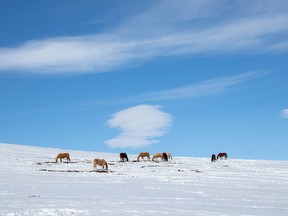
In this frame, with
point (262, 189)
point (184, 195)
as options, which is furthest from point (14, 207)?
point (262, 189)

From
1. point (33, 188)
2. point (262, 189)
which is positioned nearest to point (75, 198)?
point (33, 188)

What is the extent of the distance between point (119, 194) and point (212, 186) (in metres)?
5.67

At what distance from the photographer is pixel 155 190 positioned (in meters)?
15.9

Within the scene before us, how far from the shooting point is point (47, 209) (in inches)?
397

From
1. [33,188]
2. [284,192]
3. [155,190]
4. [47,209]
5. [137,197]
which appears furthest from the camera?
[284,192]

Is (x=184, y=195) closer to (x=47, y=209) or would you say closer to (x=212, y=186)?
(x=212, y=186)

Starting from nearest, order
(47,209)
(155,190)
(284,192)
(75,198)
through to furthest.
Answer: (47,209)
(75,198)
(155,190)
(284,192)

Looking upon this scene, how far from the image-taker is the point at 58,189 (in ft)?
48.6

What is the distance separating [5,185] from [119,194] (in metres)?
4.39

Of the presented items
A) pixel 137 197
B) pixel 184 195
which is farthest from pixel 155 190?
pixel 137 197

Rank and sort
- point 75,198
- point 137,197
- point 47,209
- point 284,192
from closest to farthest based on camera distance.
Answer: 1. point 47,209
2. point 75,198
3. point 137,197
4. point 284,192

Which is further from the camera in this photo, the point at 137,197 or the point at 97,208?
the point at 137,197

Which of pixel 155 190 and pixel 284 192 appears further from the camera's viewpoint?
pixel 284 192

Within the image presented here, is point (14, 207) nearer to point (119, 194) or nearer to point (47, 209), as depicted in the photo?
point (47, 209)
